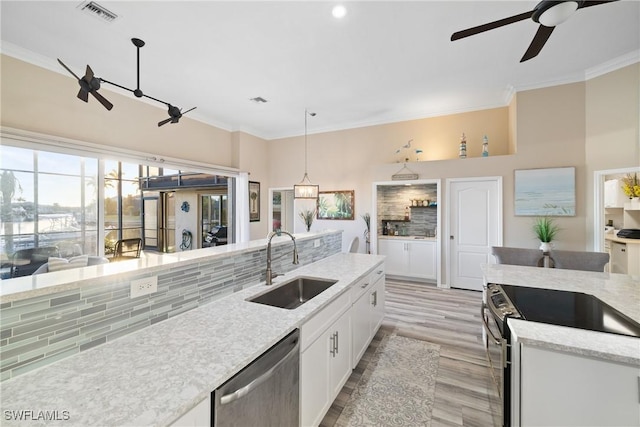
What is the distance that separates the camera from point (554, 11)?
5.39ft

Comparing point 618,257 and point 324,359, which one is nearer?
point 324,359

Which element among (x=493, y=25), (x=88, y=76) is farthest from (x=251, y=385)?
(x=88, y=76)

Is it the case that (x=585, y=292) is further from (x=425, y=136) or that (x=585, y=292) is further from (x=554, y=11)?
(x=425, y=136)

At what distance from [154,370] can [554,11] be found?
292cm

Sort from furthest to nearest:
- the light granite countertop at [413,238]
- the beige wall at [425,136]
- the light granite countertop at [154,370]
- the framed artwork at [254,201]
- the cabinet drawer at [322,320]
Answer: the framed artwork at [254,201], the light granite countertop at [413,238], the beige wall at [425,136], the cabinet drawer at [322,320], the light granite countertop at [154,370]

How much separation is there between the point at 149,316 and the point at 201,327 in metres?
0.28

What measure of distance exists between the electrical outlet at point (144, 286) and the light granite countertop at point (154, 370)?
18 centimetres

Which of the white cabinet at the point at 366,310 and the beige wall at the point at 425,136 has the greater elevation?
the beige wall at the point at 425,136

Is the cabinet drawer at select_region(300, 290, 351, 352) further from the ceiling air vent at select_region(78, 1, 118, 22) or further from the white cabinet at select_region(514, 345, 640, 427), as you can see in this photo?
the ceiling air vent at select_region(78, 1, 118, 22)

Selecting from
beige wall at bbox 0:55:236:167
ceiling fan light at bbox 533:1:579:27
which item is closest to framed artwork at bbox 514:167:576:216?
ceiling fan light at bbox 533:1:579:27

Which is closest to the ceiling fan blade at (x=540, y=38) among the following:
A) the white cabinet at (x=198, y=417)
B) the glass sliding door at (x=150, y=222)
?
the white cabinet at (x=198, y=417)

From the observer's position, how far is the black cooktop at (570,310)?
4.46 ft

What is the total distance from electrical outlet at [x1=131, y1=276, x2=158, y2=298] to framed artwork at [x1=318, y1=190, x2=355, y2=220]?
478cm

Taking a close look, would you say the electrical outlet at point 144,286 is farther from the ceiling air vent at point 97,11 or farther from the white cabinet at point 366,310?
the ceiling air vent at point 97,11
